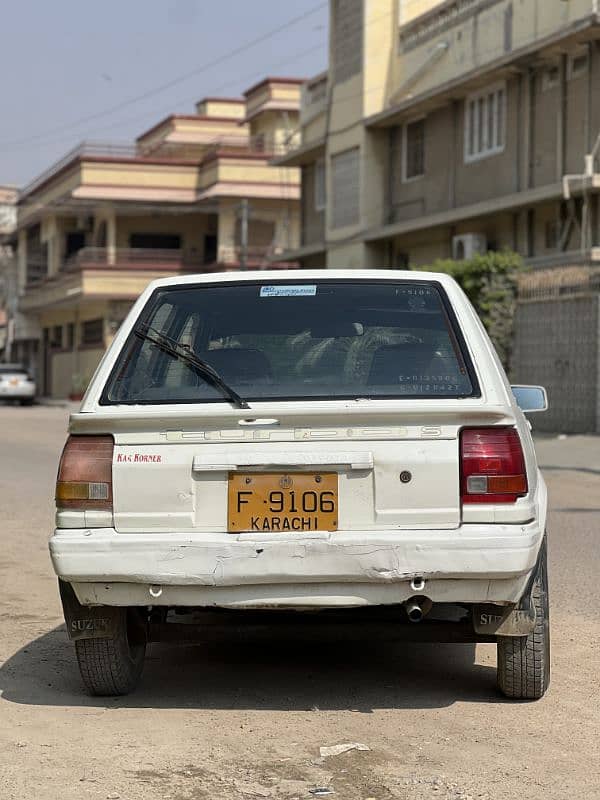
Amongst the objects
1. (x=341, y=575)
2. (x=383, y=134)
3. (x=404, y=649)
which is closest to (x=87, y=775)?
(x=341, y=575)

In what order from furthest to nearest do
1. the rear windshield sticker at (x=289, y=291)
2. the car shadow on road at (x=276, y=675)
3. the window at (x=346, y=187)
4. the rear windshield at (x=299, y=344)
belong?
the window at (x=346, y=187), the rear windshield sticker at (x=289, y=291), the car shadow on road at (x=276, y=675), the rear windshield at (x=299, y=344)

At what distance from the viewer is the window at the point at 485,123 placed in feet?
88.9

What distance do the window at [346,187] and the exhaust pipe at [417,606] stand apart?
28689mm

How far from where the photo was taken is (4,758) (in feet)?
15.0

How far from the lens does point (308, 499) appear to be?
4887mm

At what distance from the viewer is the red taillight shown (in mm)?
4859

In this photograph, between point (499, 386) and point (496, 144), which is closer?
point (499, 386)

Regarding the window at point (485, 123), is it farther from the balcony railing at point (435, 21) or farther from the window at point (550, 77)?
the balcony railing at point (435, 21)

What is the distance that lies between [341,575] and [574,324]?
17356mm

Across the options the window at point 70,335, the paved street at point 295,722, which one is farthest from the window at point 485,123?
the window at point 70,335

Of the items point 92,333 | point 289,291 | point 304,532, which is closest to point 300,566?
point 304,532

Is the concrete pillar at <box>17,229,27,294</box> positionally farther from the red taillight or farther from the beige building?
the red taillight

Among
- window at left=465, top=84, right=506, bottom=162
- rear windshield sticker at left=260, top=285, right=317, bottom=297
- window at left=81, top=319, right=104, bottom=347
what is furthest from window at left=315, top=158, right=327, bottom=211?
rear windshield sticker at left=260, top=285, right=317, bottom=297

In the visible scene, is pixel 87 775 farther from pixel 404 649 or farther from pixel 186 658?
pixel 404 649
